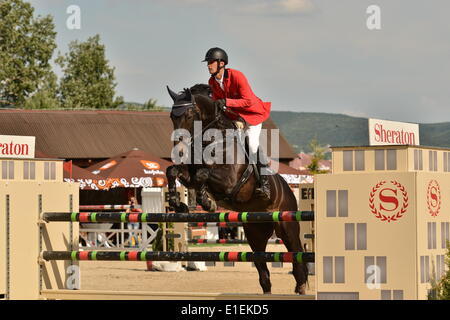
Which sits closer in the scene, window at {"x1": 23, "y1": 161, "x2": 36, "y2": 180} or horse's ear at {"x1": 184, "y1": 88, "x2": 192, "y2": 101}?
window at {"x1": 23, "y1": 161, "x2": 36, "y2": 180}

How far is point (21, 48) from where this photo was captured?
4331 cm

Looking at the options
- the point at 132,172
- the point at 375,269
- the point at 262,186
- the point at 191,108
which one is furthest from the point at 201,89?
the point at 132,172

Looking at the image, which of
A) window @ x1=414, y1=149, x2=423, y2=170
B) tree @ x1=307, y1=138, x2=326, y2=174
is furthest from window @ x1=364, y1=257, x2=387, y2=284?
tree @ x1=307, y1=138, x2=326, y2=174

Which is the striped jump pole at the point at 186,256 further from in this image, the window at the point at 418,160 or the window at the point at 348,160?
the window at the point at 418,160

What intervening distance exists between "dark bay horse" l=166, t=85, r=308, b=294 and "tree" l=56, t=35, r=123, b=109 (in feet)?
127

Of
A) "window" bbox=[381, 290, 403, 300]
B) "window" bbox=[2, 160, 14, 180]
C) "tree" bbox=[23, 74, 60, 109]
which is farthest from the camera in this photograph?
"tree" bbox=[23, 74, 60, 109]

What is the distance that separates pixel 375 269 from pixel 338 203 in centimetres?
44

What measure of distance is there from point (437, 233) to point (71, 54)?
43.3 m

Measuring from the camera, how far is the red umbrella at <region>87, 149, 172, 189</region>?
19.7 m

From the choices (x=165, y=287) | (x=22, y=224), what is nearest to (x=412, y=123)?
(x=22, y=224)

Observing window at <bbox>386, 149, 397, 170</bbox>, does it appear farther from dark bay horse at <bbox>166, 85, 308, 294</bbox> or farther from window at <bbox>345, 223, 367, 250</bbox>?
dark bay horse at <bbox>166, 85, 308, 294</bbox>

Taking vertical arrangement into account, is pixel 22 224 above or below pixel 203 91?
below
